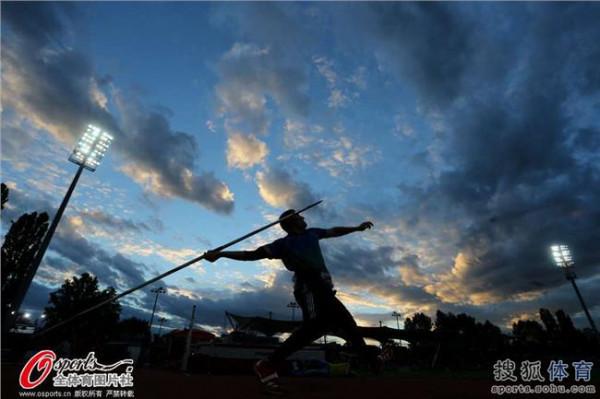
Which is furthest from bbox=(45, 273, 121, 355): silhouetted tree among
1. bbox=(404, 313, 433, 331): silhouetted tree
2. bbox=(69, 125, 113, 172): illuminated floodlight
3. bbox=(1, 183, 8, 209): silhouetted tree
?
bbox=(404, 313, 433, 331): silhouetted tree

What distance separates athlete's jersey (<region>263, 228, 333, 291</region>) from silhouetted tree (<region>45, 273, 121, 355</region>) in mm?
48415

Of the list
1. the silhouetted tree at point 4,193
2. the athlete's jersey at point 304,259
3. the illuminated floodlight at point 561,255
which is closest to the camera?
the athlete's jersey at point 304,259

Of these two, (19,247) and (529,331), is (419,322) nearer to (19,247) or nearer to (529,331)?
(529,331)

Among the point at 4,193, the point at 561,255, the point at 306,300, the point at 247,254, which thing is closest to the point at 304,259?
the point at 306,300

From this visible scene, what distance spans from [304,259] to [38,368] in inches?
160

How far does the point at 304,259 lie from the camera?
416 cm

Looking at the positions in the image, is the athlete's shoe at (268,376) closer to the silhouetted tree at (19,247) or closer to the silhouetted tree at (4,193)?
the silhouetted tree at (4,193)

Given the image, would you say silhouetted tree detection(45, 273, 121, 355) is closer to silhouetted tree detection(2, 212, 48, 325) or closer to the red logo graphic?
silhouetted tree detection(2, 212, 48, 325)

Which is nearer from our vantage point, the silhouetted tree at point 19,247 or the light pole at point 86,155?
the light pole at point 86,155

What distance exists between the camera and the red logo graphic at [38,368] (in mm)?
4219

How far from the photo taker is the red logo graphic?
4.22 meters

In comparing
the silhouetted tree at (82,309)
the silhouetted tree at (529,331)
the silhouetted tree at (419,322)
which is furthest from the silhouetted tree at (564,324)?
the silhouetted tree at (82,309)

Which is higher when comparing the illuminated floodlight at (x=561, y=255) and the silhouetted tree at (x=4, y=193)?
the silhouetted tree at (x=4, y=193)

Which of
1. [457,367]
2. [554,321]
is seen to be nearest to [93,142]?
[457,367]
